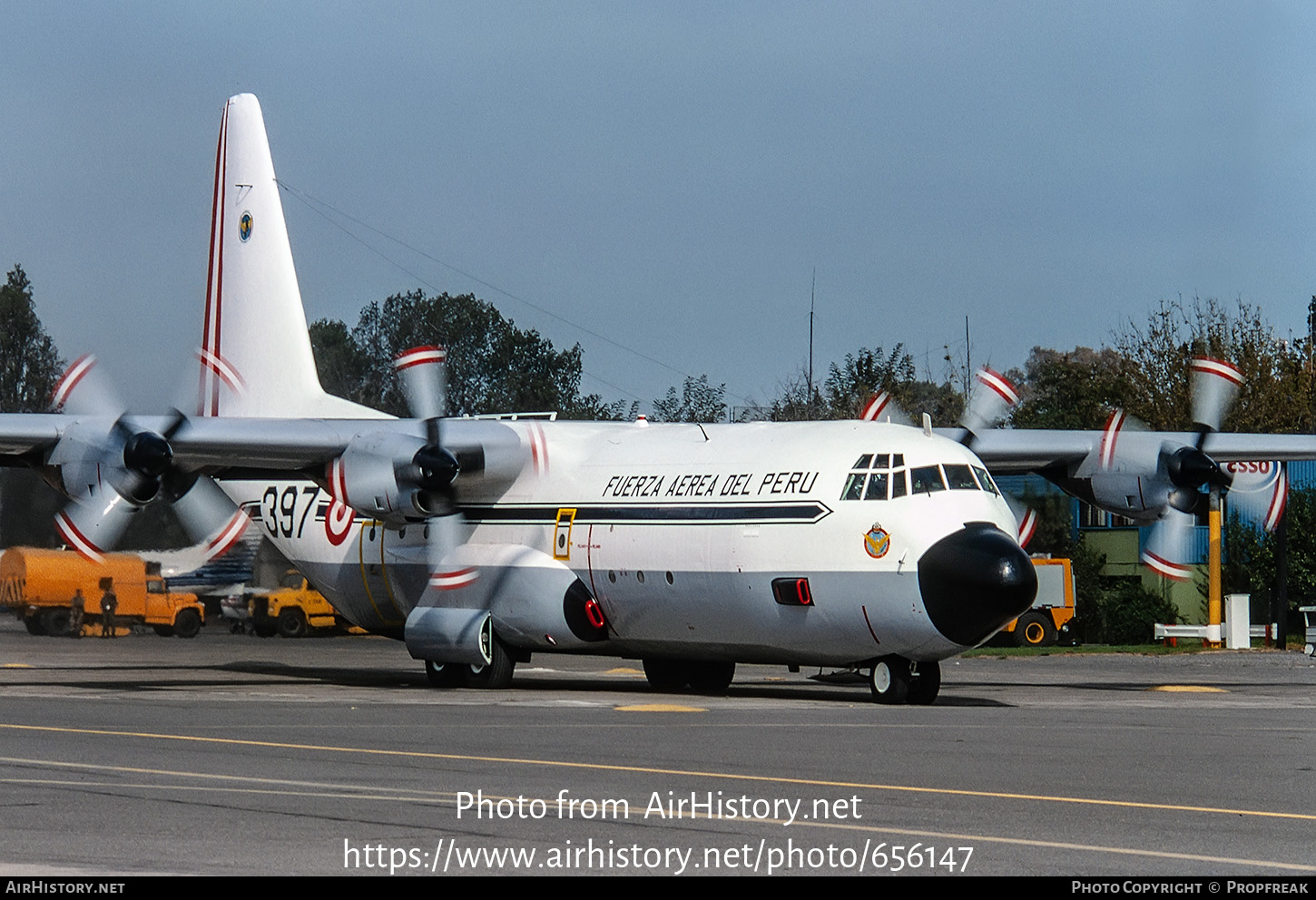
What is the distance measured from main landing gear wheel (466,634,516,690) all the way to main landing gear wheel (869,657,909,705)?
586cm

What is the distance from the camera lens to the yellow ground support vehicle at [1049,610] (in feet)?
142

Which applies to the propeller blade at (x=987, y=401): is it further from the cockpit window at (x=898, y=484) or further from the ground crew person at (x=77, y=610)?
the ground crew person at (x=77, y=610)

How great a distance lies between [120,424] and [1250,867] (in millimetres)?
17268

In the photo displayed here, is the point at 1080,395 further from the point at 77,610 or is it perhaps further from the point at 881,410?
the point at 881,410

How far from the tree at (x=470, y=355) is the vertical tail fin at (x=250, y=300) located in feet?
146

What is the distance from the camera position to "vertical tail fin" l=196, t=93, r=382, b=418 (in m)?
29.4

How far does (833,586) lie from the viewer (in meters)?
20.1

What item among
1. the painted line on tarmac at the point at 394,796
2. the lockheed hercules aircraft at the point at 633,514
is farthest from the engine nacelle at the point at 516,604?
the painted line on tarmac at the point at 394,796

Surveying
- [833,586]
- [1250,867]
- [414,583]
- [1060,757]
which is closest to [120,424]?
[414,583]

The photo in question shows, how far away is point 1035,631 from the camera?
43.4 meters

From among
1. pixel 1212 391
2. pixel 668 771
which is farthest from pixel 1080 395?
pixel 668 771

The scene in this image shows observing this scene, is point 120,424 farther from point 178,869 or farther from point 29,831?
point 178,869

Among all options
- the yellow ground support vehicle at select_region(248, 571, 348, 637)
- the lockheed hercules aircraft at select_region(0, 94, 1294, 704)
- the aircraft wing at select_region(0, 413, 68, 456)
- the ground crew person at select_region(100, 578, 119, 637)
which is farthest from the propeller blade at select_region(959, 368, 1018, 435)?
the ground crew person at select_region(100, 578, 119, 637)

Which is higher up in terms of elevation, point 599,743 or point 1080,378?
point 1080,378
